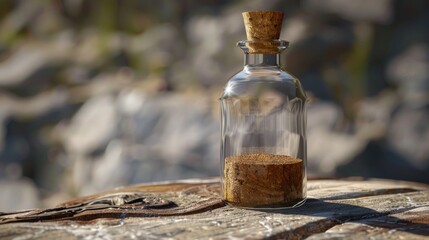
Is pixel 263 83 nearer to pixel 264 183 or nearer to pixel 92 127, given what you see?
pixel 264 183

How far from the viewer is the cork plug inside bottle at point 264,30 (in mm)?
1617

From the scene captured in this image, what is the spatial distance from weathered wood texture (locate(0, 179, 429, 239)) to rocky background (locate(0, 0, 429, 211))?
2.08 metres

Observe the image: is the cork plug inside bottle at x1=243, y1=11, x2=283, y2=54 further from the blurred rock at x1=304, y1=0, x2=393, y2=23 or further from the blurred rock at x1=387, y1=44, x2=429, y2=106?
the blurred rock at x1=304, y1=0, x2=393, y2=23

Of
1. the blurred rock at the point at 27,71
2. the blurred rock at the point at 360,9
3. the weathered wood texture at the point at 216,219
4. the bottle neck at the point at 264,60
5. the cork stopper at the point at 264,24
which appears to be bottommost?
the weathered wood texture at the point at 216,219

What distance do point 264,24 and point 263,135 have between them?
1.03 feet

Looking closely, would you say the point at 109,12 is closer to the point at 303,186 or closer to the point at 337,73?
the point at 337,73

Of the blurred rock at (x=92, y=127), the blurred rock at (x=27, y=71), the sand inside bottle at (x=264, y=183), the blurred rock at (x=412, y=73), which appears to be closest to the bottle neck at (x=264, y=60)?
the sand inside bottle at (x=264, y=183)

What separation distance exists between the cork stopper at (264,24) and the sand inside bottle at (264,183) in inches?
11.6

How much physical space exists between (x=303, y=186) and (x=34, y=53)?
406 cm

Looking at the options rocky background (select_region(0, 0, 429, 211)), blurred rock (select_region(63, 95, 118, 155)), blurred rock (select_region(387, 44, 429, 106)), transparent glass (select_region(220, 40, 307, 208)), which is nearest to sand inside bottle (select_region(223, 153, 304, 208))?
transparent glass (select_region(220, 40, 307, 208))

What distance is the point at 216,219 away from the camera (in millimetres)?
1489

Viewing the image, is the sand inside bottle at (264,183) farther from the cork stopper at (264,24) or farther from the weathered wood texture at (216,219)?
the cork stopper at (264,24)

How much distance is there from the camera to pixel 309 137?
397 cm

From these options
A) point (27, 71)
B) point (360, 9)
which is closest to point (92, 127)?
point (27, 71)
